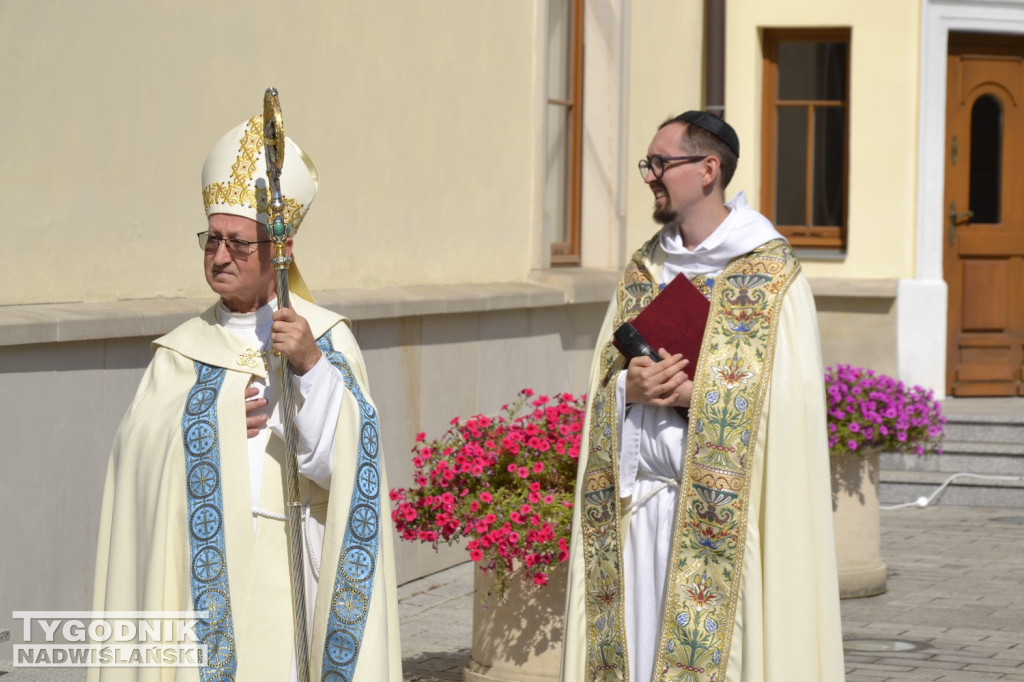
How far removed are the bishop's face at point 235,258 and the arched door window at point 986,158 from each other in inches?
417

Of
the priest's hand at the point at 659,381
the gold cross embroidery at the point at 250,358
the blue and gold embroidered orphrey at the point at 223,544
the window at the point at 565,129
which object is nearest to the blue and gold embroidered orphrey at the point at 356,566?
the blue and gold embroidered orphrey at the point at 223,544

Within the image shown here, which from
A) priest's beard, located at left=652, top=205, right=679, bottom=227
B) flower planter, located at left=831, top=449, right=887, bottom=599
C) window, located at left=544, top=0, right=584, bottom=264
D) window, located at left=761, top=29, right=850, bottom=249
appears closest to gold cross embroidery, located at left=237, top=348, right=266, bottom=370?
priest's beard, located at left=652, top=205, right=679, bottom=227

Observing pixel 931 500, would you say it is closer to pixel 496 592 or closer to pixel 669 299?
pixel 496 592

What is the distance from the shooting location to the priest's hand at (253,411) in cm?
417

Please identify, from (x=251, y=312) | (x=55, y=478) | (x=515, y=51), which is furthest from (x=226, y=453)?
(x=515, y=51)

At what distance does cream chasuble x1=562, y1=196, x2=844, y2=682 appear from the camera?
4703 millimetres

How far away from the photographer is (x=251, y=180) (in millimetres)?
4141

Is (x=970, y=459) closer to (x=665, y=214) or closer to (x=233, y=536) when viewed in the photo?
(x=665, y=214)

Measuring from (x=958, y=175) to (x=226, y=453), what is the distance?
34.8 feet

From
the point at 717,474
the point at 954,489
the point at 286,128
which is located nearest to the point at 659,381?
the point at 717,474

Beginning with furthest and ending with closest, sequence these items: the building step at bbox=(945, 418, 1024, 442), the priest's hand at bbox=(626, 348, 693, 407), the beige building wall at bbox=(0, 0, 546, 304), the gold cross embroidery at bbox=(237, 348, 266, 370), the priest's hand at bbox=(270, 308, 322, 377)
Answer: the building step at bbox=(945, 418, 1024, 442), the beige building wall at bbox=(0, 0, 546, 304), the priest's hand at bbox=(626, 348, 693, 407), the gold cross embroidery at bbox=(237, 348, 266, 370), the priest's hand at bbox=(270, 308, 322, 377)

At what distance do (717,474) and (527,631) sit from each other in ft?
6.26

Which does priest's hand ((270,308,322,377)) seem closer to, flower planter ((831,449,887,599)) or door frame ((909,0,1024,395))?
flower planter ((831,449,887,599))

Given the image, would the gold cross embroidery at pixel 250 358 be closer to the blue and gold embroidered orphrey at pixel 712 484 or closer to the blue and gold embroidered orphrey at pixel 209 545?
the blue and gold embroidered orphrey at pixel 209 545
